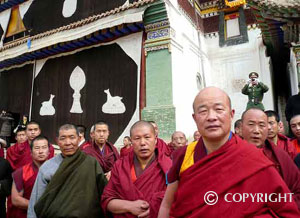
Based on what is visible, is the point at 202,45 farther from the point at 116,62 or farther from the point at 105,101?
the point at 105,101

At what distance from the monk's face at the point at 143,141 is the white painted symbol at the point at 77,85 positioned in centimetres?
584

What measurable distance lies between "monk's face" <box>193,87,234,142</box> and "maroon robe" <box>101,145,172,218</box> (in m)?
0.72

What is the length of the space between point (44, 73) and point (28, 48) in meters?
0.94

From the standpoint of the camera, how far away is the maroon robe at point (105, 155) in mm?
3465

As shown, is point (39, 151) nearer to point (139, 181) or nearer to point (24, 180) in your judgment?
point (24, 180)

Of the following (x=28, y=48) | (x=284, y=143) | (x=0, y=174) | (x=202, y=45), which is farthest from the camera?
(x=202, y=45)

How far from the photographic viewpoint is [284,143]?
2662 mm

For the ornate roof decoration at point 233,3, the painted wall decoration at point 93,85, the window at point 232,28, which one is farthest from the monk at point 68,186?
the ornate roof decoration at point 233,3

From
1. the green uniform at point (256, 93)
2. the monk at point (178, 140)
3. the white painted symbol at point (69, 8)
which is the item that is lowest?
the monk at point (178, 140)

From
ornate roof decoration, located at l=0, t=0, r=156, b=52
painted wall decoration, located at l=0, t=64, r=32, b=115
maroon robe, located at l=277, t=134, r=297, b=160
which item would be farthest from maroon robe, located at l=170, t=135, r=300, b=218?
painted wall decoration, located at l=0, t=64, r=32, b=115

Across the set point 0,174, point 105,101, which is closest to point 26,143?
point 0,174

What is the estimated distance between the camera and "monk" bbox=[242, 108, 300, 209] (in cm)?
170

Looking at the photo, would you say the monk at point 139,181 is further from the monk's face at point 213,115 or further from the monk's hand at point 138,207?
the monk's face at point 213,115

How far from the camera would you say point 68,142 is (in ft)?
8.07
